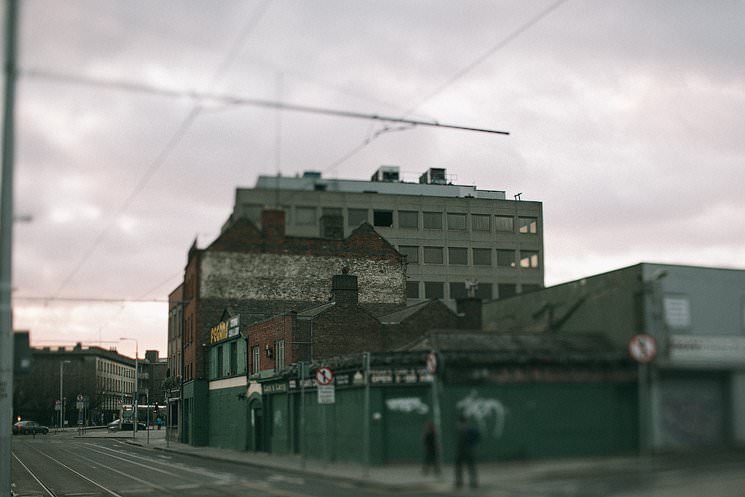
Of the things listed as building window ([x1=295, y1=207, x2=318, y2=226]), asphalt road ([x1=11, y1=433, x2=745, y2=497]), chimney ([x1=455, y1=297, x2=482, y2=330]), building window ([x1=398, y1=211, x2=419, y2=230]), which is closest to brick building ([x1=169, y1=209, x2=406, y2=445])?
building window ([x1=295, y1=207, x2=318, y2=226])

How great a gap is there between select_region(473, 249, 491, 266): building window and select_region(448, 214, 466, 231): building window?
115 inches

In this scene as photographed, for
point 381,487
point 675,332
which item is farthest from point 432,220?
point 381,487

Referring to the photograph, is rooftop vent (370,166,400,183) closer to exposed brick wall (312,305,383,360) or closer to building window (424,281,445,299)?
building window (424,281,445,299)

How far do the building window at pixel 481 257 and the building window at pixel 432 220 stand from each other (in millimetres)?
4880

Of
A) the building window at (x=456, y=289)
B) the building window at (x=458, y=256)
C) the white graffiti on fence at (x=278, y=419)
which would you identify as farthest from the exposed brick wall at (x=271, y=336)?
the building window at (x=458, y=256)

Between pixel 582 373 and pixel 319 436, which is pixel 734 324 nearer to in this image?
pixel 582 373

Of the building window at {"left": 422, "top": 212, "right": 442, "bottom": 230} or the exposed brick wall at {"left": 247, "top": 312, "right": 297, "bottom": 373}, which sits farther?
the building window at {"left": 422, "top": 212, "right": 442, "bottom": 230}

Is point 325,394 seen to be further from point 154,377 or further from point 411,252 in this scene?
point 154,377

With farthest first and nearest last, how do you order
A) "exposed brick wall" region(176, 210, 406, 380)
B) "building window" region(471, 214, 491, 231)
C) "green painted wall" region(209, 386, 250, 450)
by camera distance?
1. "building window" region(471, 214, 491, 231)
2. "green painted wall" region(209, 386, 250, 450)
3. "exposed brick wall" region(176, 210, 406, 380)

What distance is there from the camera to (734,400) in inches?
947

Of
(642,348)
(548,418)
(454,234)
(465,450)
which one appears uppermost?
→ (454,234)

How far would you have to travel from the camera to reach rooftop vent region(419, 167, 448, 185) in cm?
9400

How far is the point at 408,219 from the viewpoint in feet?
281

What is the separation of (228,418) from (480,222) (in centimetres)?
4154
